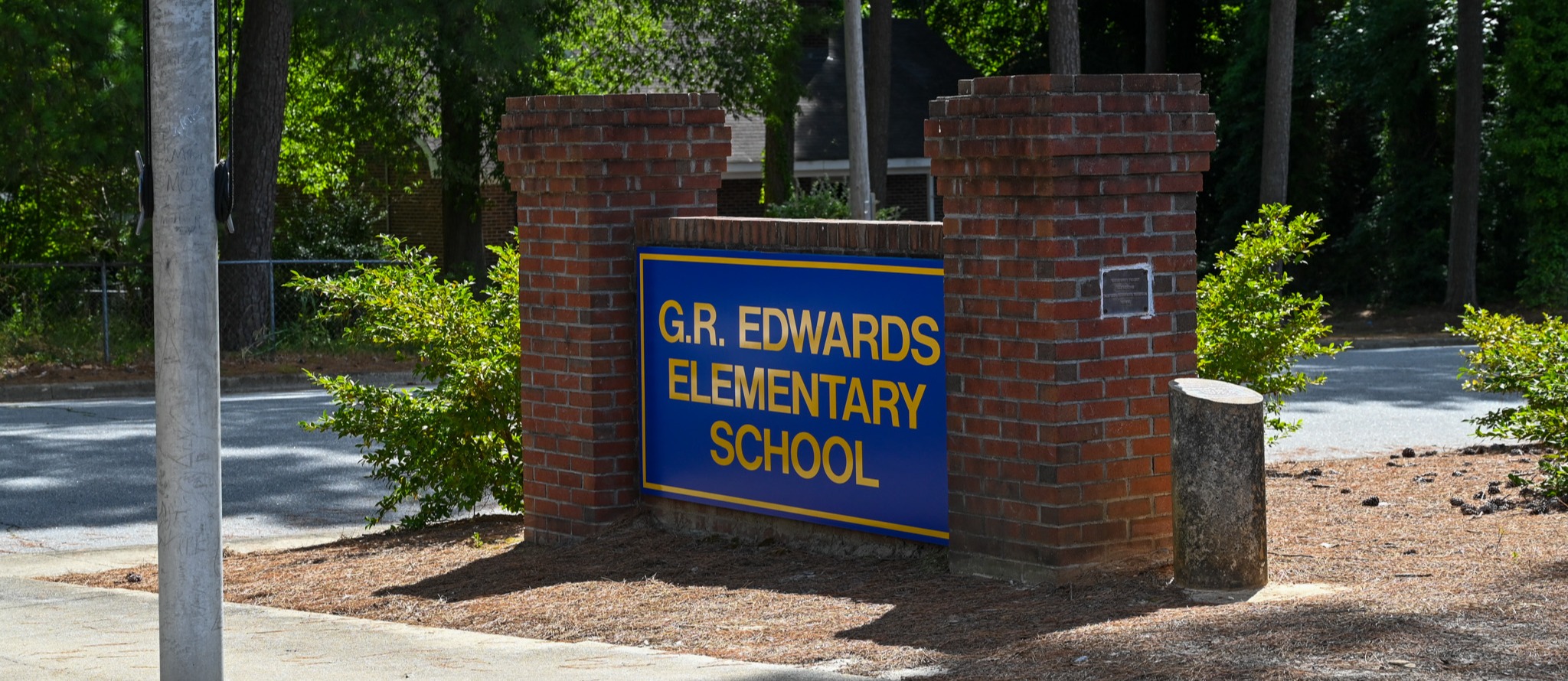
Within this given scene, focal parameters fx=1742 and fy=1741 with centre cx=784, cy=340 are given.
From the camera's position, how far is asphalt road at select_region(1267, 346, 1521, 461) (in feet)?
44.0

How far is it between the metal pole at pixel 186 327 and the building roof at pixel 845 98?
91.8 ft

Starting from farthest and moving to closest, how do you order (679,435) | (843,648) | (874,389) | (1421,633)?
1. (679,435)
2. (874,389)
3. (843,648)
4. (1421,633)

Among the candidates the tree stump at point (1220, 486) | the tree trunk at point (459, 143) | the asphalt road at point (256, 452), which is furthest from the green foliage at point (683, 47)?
the tree stump at point (1220, 486)

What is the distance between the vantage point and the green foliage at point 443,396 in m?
9.71

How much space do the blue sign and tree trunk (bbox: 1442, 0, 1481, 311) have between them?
24.9 meters

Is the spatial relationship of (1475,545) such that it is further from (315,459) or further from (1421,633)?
(315,459)

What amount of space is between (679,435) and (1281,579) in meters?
2.99

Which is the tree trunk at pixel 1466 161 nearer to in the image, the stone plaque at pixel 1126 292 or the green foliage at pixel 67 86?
the green foliage at pixel 67 86

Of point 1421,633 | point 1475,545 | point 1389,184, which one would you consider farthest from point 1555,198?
point 1421,633

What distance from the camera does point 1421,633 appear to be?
17.9ft

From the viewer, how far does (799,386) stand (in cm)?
777

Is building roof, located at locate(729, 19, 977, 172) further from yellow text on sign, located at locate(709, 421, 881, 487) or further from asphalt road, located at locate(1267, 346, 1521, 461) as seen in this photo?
yellow text on sign, located at locate(709, 421, 881, 487)

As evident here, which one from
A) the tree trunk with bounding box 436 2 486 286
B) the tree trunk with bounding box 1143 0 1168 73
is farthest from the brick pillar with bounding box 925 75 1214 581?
the tree trunk with bounding box 1143 0 1168 73

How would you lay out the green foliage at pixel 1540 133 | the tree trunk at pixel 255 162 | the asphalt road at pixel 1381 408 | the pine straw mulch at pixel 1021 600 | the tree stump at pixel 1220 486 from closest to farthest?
the pine straw mulch at pixel 1021 600
the tree stump at pixel 1220 486
the asphalt road at pixel 1381 408
the tree trunk at pixel 255 162
the green foliage at pixel 1540 133
